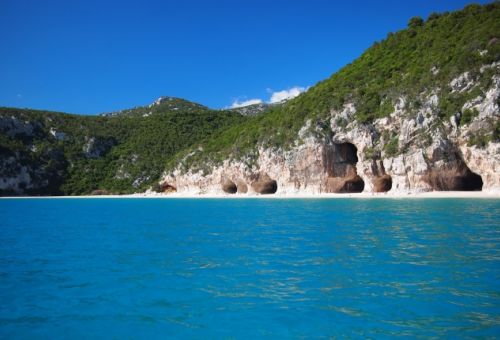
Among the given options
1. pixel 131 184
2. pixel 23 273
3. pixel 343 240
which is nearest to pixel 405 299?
pixel 343 240

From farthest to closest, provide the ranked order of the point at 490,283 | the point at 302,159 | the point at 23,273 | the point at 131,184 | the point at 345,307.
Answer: the point at 131,184
the point at 302,159
the point at 23,273
the point at 490,283
the point at 345,307

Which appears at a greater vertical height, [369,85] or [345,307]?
[369,85]

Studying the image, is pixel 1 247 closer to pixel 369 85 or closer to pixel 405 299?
pixel 405 299

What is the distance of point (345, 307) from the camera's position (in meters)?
7.60

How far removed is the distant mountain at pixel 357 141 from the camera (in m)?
45.8

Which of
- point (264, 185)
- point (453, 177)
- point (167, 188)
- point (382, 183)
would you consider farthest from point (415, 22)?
point (167, 188)

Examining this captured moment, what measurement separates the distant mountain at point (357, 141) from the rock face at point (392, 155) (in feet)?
0.44

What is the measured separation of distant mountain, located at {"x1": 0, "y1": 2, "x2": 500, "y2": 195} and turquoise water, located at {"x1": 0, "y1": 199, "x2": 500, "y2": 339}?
31.8 meters

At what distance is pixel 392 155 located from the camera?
4988 cm

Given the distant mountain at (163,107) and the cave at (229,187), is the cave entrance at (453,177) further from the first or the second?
the distant mountain at (163,107)

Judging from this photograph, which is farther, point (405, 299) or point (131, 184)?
point (131, 184)

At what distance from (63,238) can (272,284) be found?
42.8ft

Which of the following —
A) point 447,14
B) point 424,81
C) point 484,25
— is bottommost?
point 424,81

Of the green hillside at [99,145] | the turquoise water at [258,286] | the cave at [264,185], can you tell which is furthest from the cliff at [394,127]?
the turquoise water at [258,286]
